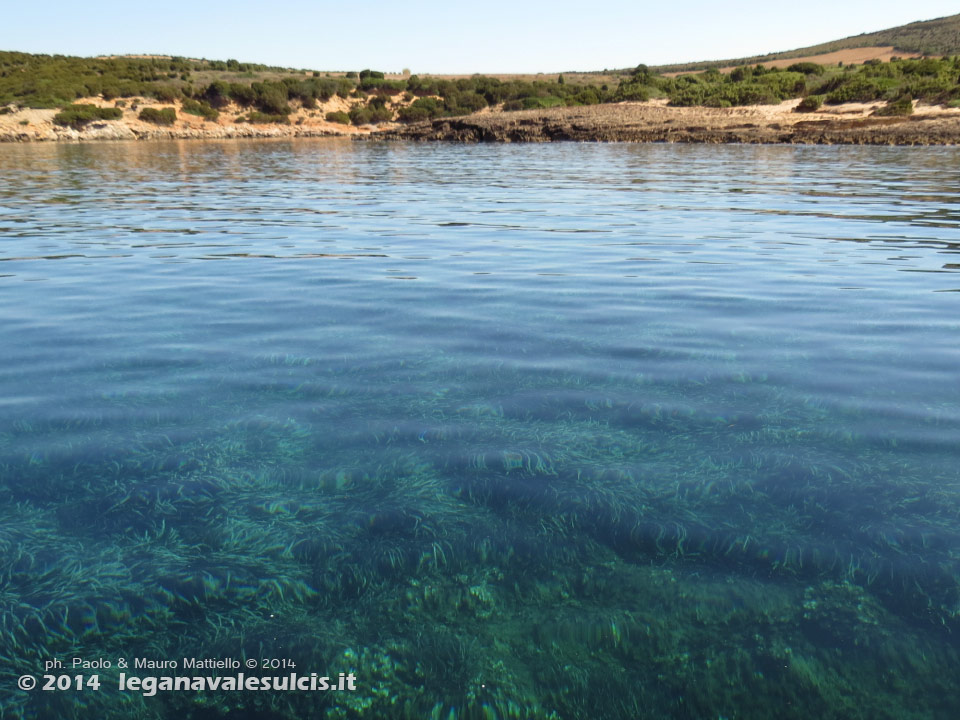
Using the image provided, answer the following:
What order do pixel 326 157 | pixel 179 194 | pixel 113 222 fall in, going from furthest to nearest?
pixel 326 157
pixel 179 194
pixel 113 222

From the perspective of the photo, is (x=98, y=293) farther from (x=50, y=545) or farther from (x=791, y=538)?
(x=791, y=538)

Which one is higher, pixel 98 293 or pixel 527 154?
pixel 527 154

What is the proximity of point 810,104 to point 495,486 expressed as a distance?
195 ft

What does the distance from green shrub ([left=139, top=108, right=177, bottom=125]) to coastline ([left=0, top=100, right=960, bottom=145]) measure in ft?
3.00

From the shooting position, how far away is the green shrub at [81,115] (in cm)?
6456

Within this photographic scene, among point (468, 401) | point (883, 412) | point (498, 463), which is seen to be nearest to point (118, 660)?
point (498, 463)

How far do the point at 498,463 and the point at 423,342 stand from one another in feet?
9.08

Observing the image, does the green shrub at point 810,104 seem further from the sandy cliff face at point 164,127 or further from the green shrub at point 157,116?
the green shrub at point 157,116

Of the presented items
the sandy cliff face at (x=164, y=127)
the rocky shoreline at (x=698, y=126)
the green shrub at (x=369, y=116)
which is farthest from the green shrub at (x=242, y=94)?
the rocky shoreline at (x=698, y=126)

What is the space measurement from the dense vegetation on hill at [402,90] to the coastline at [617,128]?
5.67 ft

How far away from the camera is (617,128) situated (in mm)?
54844

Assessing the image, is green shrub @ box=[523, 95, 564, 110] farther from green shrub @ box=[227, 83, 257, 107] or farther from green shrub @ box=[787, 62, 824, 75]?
green shrub @ box=[227, 83, 257, 107]

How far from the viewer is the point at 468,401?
18.3 feet

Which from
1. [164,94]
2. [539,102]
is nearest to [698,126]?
[539,102]
